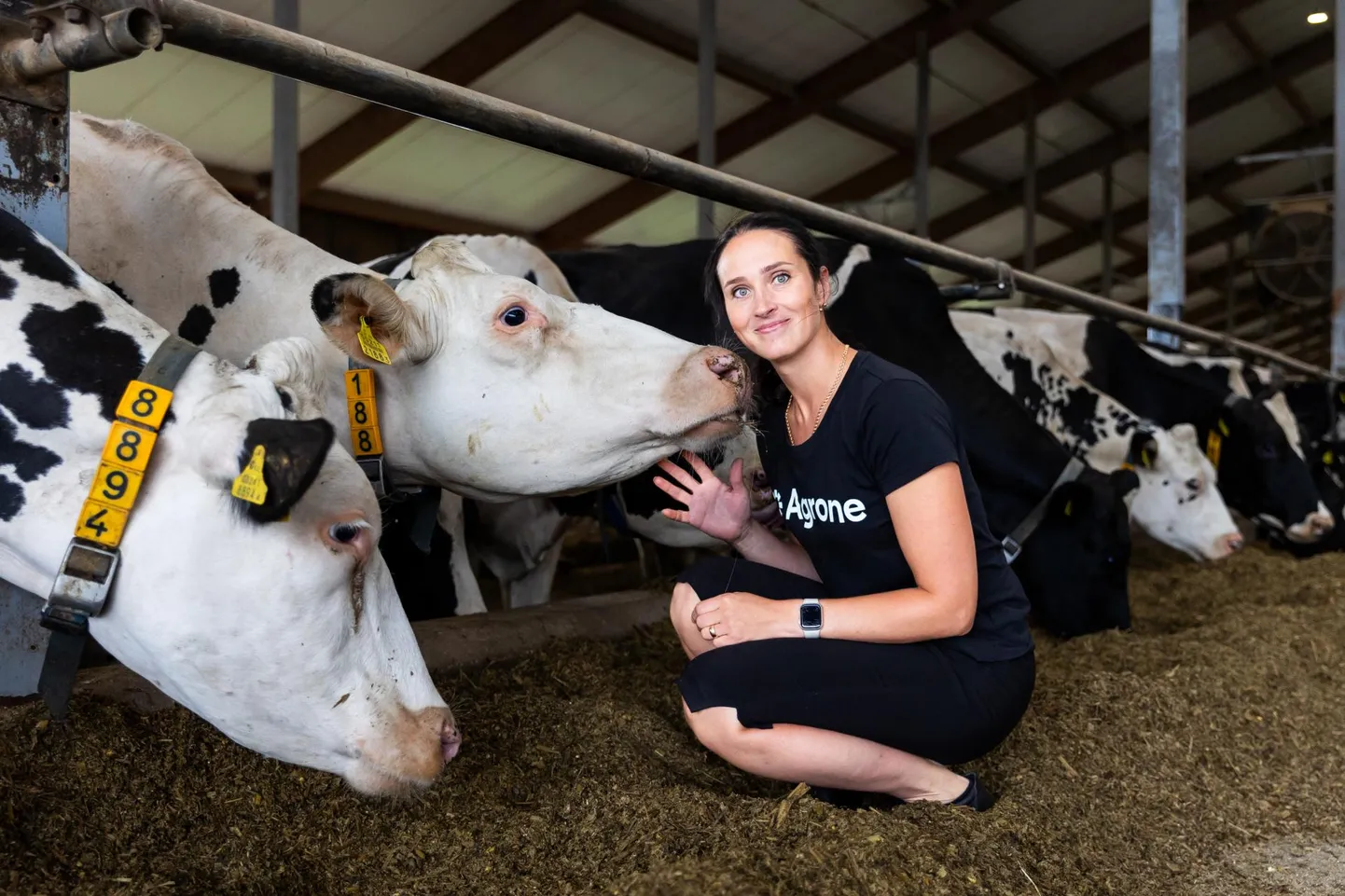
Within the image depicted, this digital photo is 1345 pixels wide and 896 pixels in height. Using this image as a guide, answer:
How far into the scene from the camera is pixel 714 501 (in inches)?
102

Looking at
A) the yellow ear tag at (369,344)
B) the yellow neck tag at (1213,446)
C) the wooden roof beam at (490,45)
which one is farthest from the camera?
the wooden roof beam at (490,45)

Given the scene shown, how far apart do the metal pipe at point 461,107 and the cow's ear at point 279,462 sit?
2.85 feet

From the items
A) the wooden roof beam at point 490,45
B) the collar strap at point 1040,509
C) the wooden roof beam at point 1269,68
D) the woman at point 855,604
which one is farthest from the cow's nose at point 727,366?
the wooden roof beam at point 1269,68

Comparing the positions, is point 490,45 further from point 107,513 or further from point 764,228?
point 107,513

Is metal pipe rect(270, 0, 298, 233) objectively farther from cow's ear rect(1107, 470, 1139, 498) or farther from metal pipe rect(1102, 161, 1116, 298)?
metal pipe rect(1102, 161, 1116, 298)

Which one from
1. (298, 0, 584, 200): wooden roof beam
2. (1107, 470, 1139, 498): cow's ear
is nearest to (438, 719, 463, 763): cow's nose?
(1107, 470, 1139, 498): cow's ear

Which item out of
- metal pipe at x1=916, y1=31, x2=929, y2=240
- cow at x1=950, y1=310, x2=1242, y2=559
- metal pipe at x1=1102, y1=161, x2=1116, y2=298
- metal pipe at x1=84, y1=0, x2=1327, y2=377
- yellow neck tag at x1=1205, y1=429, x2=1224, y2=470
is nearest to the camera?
metal pipe at x1=84, y1=0, x2=1327, y2=377

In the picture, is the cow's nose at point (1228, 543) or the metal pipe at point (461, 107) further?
the cow's nose at point (1228, 543)

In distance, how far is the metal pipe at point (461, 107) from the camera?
6.79ft

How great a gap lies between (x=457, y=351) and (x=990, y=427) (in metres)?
2.35

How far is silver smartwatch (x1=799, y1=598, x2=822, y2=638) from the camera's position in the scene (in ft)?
7.04

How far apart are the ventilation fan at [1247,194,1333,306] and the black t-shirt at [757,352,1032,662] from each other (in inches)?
474

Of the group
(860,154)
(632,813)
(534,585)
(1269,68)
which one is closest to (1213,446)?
(534,585)

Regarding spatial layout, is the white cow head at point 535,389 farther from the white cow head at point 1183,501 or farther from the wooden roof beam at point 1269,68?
the wooden roof beam at point 1269,68
